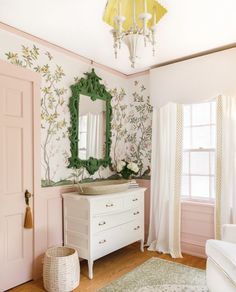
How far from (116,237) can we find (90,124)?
1451 millimetres

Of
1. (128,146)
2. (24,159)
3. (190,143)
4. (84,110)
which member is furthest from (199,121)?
(24,159)

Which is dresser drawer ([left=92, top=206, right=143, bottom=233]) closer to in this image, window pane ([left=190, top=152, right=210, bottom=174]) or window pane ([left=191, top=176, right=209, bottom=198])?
window pane ([left=191, top=176, right=209, bottom=198])

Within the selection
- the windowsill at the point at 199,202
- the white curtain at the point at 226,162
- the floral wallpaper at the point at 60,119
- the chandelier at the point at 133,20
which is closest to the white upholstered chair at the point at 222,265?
the white curtain at the point at 226,162

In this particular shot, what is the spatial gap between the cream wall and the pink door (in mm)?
1748

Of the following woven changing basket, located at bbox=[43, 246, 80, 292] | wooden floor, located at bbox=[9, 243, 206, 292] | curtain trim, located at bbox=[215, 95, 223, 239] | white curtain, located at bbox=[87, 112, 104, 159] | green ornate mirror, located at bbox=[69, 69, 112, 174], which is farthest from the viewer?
white curtain, located at bbox=[87, 112, 104, 159]

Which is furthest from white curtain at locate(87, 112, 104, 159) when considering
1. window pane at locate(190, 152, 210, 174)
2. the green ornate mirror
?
window pane at locate(190, 152, 210, 174)

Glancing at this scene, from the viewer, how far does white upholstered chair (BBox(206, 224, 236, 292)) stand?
184 cm

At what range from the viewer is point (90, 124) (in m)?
3.43

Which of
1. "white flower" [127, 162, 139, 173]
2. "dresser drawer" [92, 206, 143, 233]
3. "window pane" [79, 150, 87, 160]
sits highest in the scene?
"window pane" [79, 150, 87, 160]

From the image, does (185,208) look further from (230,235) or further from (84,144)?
(84,144)

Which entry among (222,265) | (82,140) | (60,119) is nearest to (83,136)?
Answer: (82,140)

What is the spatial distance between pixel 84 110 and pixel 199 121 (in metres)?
1.51

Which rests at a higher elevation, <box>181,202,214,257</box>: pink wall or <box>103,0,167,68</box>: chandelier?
<box>103,0,167,68</box>: chandelier

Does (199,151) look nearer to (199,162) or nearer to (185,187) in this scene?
(199,162)
